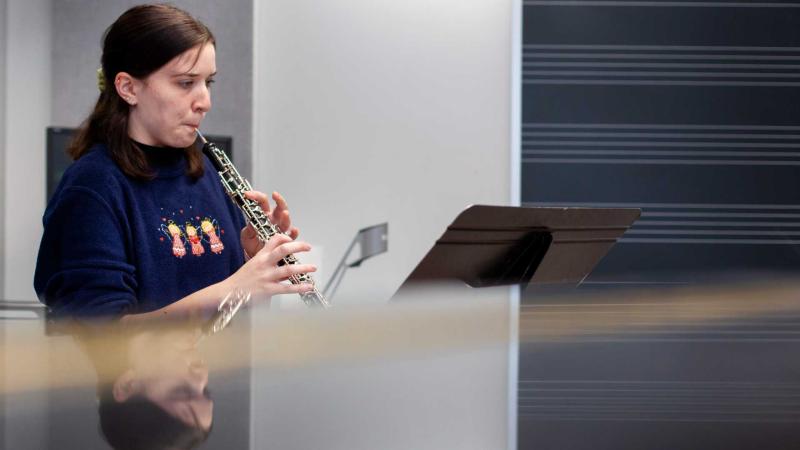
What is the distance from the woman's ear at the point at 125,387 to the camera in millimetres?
378

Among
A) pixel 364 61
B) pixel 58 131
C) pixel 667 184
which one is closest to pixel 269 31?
pixel 364 61

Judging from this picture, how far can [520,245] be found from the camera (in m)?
1.52

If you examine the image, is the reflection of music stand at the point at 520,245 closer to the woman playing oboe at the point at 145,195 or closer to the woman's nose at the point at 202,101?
the woman playing oboe at the point at 145,195

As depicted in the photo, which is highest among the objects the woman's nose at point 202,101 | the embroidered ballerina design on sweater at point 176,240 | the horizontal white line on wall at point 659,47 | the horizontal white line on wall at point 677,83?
the horizontal white line on wall at point 659,47

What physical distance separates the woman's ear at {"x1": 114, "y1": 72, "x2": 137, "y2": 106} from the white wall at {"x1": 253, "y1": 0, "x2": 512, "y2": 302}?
2.27 m

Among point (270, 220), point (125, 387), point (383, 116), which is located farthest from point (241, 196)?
point (383, 116)

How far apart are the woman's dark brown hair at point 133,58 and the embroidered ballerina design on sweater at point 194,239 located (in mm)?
106

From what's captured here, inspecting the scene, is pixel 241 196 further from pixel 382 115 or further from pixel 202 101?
pixel 382 115

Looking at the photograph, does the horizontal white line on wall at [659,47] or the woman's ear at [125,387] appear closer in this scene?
the woman's ear at [125,387]

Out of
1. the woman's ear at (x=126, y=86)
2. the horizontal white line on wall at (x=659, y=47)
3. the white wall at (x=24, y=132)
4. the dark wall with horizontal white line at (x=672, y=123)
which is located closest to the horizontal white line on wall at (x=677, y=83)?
the dark wall with horizontal white line at (x=672, y=123)

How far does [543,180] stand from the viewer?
3.89 m

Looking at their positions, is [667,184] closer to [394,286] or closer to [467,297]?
[394,286]

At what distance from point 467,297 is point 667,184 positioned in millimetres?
3391

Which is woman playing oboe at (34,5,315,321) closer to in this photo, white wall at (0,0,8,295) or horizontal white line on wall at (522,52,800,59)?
white wall at (0,0,8,295)
